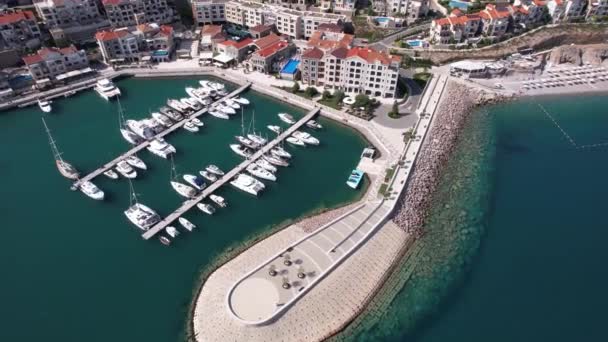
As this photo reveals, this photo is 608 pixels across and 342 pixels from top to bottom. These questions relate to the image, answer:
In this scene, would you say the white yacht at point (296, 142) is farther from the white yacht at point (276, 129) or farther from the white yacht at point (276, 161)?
the white yacht at point (276, 161)

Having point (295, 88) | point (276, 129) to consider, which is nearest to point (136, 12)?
point (295, 88)

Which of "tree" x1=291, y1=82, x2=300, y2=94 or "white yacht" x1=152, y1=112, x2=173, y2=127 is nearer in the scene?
"white yacht" x1=152, y1=112, x2=173, y2=127

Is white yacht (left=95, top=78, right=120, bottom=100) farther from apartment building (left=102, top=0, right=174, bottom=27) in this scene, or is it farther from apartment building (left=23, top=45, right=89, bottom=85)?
apartment building (left=102, top=0, right=174, bottom=27)

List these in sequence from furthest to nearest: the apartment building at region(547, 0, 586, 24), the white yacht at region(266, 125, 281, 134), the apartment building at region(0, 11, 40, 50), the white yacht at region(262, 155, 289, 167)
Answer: the apartment building at region(547, 0, 586, 24) → the apartment building at region(0, 11, 40, 50) → the white yacht at region(266, 125, 281, 134) → the white yacht at region(262, 155, 289, 167)

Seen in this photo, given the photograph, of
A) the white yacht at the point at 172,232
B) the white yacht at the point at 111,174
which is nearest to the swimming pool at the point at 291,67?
the white yacht at the point at 111,174

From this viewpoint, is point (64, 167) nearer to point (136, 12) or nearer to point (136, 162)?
point (136, 162)

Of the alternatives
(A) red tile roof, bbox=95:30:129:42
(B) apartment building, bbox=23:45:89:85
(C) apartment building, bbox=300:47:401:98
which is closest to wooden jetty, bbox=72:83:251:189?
(C) apartment building, bbox=300:47:401:98

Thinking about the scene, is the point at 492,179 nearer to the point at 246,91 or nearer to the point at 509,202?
the point at 509,202
